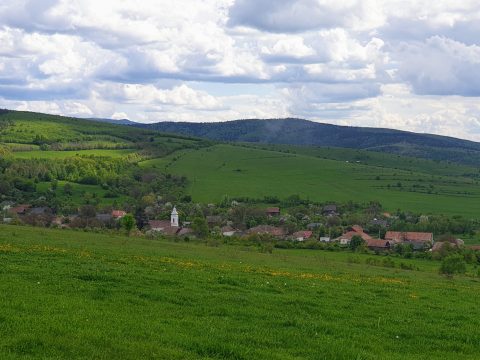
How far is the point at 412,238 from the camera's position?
4638 inches

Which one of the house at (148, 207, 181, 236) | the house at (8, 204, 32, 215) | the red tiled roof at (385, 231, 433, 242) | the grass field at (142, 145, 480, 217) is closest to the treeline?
the grass field at (142, 145, 480, 217)

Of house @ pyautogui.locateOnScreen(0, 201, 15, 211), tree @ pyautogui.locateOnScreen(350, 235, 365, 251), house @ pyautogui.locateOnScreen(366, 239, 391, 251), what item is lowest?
house @ pyautogui.locateOnScreen(0, 201, 15, 211)

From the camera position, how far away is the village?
104 metres

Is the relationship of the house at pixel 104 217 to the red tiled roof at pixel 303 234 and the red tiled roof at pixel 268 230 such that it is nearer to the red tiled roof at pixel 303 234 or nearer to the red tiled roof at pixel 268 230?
the red tiled roof at pixel 268 230

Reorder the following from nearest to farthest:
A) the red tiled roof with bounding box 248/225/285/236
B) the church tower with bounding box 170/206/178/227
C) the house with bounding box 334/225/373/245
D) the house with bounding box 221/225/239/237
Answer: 1. the house with bounding box 334/225/373/245
2. the house with bounding box 221/225/239/237
3. the red tiled roof with bounding box 248/225/285/236
4. the church tower with bounding box 170/206/178/227

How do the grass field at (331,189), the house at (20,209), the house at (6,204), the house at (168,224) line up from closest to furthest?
the house at (20,209) < the house at (168,224) < the house at (6,204) < the grass field at (331,189)

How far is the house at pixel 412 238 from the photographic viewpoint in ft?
362

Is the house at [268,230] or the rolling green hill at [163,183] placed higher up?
the rolling green hill at [163,183]

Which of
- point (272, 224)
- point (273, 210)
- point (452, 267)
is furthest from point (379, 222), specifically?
point (452, 267)

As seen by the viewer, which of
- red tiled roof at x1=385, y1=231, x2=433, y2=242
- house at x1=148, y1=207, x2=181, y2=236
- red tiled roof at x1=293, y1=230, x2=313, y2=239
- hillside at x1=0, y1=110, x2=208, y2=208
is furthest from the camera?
hillside at x1=0, y1=110, x2=208, y2=208

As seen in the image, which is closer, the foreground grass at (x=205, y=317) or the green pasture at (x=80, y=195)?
the foreground grass at (x=205, y=317)

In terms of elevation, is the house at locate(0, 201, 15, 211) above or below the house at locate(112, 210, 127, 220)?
below

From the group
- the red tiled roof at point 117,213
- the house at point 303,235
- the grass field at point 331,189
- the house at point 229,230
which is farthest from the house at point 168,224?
the grass field at point 331,189

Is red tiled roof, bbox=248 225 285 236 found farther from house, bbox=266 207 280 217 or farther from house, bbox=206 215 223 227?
house, bbox=266 207 280 217
